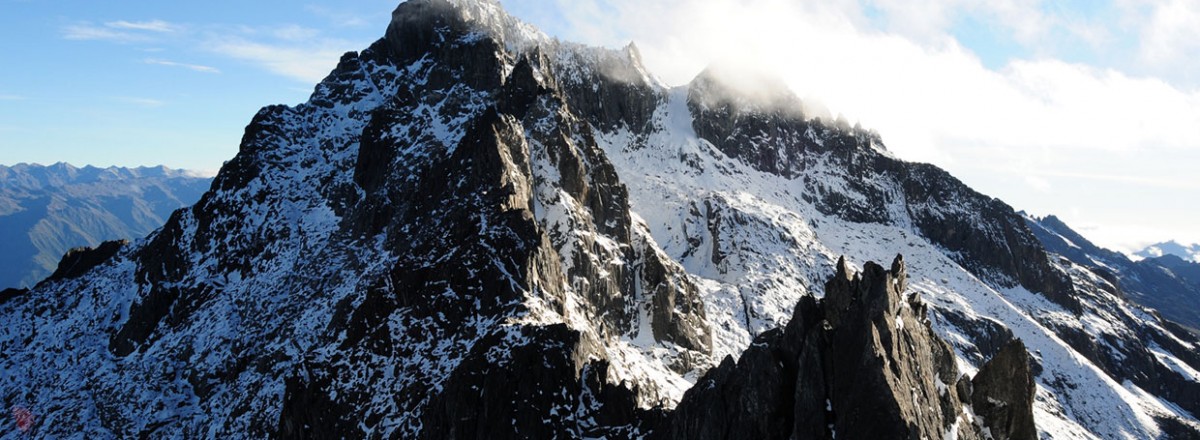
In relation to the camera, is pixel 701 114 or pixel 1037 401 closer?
pixel 1037 401

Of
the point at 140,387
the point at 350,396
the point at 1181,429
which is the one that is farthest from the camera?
the point at 1181,429

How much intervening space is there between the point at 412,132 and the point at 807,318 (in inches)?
3098

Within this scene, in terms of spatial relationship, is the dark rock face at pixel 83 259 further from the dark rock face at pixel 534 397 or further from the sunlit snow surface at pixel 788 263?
the dark rock face at pixel 534 397

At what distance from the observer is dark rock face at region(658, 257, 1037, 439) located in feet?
113

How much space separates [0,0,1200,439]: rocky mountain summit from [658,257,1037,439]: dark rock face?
0.52 feet

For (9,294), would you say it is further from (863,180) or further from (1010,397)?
(863,180)

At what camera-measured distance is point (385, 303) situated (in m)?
61.6

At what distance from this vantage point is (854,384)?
35.1 metres

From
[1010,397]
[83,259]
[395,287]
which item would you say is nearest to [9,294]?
[83,259]

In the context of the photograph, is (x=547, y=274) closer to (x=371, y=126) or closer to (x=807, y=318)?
(x=807, y=318)

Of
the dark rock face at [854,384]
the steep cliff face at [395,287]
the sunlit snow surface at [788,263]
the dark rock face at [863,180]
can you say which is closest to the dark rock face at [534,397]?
the steep cliff face at [395,287]

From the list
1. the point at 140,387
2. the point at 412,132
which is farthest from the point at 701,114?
the point at 140,387

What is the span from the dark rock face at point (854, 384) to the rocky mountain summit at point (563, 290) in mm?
159

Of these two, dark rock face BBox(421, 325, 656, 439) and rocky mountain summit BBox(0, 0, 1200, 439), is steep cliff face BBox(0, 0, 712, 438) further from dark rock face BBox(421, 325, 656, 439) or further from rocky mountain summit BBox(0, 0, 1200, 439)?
rocky mountain summit BBox(0, 0, 1200, 439)
